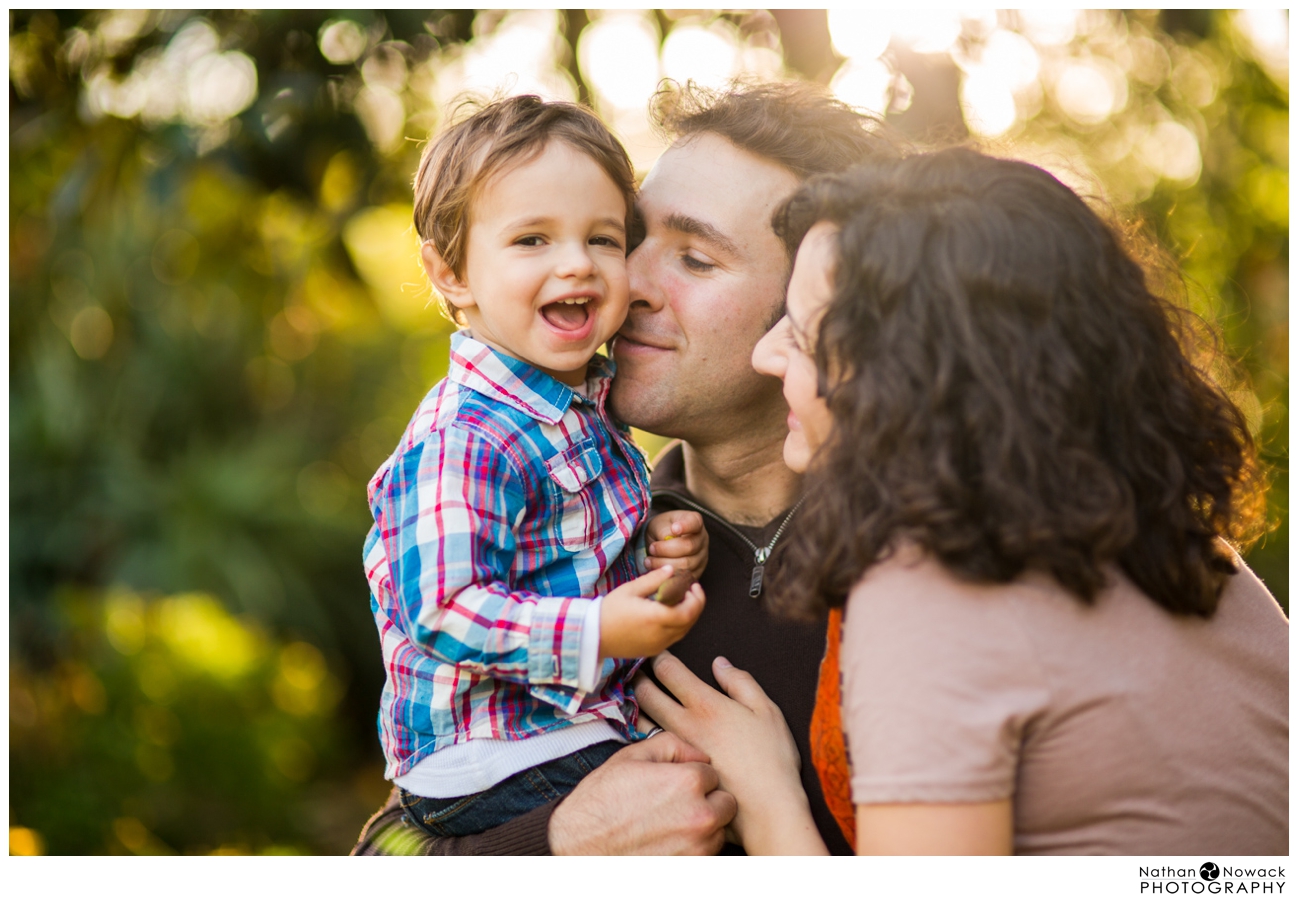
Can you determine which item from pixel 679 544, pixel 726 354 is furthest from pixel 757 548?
pixel 726 354

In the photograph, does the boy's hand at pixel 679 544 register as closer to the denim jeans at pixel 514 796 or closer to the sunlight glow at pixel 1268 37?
the denim jeans at pixel 514 796

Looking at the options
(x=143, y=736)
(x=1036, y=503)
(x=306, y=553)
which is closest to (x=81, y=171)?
(x=1036, y=503)

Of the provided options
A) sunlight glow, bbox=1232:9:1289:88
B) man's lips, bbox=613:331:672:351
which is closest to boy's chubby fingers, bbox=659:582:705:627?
man's lips, bbox=613:331:672:351

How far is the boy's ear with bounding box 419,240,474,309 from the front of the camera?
1936mm

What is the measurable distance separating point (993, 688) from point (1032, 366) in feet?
1.40

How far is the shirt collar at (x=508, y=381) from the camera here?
179 centimetres

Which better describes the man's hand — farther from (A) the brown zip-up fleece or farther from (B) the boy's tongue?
(B) the boy's tongue

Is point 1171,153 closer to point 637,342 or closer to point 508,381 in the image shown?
point 637,342

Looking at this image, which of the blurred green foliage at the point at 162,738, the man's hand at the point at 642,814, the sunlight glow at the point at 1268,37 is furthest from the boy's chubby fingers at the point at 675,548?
the blurred green foliage at the point at 162,738

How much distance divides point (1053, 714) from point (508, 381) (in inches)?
40.9

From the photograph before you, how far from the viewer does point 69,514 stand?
20.9 ft

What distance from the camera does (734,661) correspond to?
1.99 m

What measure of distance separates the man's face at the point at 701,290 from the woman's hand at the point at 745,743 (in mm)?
544

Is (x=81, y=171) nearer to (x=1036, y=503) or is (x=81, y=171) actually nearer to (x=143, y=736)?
(x=1036, y=503)
